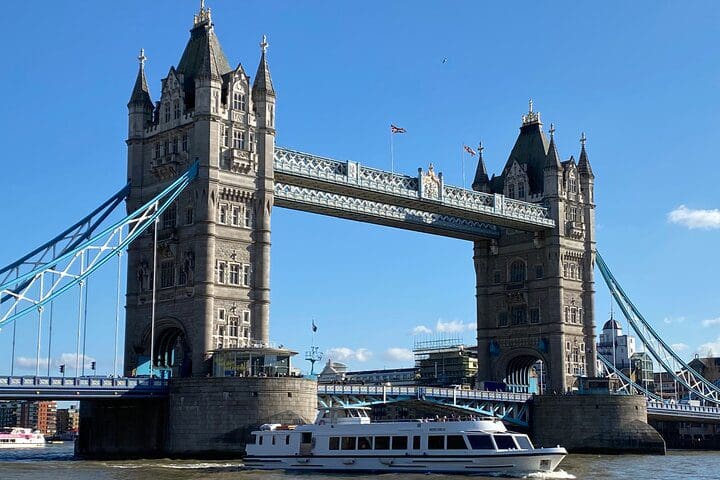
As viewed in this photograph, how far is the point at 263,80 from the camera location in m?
83.4

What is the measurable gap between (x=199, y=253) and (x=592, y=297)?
45.4 meters

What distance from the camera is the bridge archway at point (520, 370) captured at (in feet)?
354

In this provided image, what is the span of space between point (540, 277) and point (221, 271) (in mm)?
38734

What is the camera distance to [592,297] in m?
109

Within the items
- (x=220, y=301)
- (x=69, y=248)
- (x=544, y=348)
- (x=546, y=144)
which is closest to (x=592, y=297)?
(x=544, y=348)

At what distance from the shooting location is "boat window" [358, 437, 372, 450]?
6406cm

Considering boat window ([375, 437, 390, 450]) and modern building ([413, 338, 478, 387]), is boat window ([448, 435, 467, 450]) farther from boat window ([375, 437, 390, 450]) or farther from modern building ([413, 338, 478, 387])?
modern building ([413, 338, 478, 387])

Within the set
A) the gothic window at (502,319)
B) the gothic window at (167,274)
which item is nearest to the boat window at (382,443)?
the gothic window at (167,274)

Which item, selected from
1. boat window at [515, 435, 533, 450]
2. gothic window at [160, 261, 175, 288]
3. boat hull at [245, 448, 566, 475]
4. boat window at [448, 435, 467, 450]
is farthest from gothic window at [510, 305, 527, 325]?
boat window at [448, 435, 467, 450]

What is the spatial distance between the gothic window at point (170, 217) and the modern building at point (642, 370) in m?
101

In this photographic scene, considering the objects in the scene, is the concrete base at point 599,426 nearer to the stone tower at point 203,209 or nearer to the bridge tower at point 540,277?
the bridge tower at point 540,277

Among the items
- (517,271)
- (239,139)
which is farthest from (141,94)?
(517,271)

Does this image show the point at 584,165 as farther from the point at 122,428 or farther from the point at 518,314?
the point at 122,428

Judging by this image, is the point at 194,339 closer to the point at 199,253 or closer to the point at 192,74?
the point at 199,253
